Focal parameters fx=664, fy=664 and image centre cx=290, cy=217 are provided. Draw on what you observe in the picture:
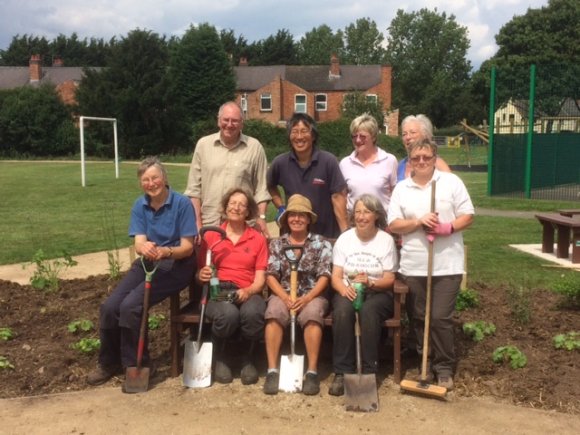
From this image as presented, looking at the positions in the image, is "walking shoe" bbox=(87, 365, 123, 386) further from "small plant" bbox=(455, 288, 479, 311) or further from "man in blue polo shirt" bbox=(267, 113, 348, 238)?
"small plant" bbox=(455, 288, 479, 311)

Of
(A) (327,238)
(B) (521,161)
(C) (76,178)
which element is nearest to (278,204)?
(A) (327,238)

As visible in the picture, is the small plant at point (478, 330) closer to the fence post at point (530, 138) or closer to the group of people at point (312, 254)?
the group of people at point (312, 254)

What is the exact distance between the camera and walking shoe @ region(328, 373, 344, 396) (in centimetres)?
427

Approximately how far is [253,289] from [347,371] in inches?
34.0

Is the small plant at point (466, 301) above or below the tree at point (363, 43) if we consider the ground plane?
below

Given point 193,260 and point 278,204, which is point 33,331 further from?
point 278,204

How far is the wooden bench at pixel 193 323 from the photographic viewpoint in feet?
14.6

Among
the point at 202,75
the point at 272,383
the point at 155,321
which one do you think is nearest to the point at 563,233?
the point at 155,321

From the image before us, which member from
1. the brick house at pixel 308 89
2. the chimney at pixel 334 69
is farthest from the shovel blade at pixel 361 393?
the chimney at pixel 334 69

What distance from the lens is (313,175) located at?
16.5 ft

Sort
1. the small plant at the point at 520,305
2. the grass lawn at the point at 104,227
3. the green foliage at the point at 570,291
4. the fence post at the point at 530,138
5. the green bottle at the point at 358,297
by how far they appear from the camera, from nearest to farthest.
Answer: the green bottle at the point at 358,297
the small plant at the point at 520,305
the green foliage at the point at 570,291
the grass lawn at the point at 104,227
the fence post at the point at 530,138

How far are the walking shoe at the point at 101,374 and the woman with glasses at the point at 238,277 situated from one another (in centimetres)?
72

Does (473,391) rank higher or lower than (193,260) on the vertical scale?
lower

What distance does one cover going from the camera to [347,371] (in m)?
4.37
